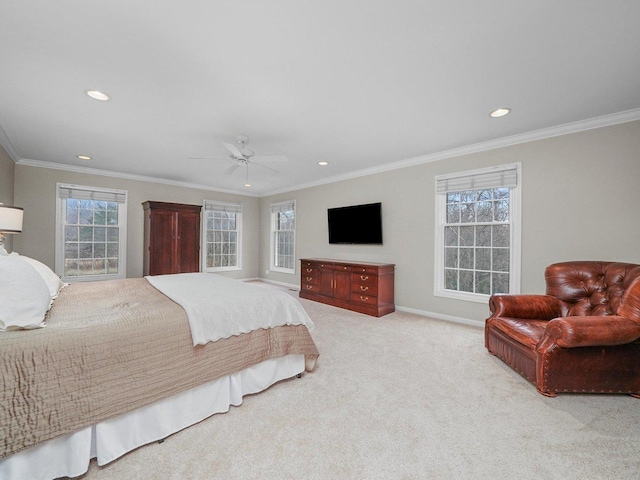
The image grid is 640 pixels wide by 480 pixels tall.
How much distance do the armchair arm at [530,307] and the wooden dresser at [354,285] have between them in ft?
5.90

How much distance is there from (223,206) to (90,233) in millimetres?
2686

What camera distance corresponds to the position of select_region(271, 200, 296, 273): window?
681 cm

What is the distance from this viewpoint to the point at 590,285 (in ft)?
8.82

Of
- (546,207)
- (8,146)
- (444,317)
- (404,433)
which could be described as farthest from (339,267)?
(8,146)

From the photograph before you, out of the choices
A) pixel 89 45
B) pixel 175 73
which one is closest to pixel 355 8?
pixel 175 73

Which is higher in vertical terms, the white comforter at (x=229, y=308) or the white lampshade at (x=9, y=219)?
the white lampshade at (x=9, y=219)

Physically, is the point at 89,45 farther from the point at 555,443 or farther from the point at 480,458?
the point at 555,443

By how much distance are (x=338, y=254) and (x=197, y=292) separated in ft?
11.8

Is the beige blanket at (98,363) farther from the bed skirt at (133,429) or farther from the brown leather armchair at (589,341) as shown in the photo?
the brown leather armchair at (589,341)

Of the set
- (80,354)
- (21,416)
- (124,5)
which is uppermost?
(124,5)

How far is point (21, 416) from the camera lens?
1.25 m

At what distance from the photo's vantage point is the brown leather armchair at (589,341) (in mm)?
2029

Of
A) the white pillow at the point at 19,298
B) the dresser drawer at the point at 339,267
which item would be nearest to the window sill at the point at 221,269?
the dresser drawer at the point at 339,267

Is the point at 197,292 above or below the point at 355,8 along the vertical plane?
below
